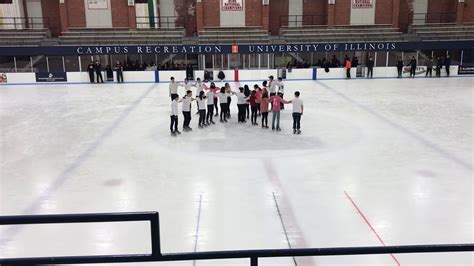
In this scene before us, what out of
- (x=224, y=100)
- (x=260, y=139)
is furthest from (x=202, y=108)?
(x=260, y=139)

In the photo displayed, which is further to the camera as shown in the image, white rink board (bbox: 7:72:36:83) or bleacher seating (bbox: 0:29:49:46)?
bleacher seating (bbox: 0:29:49:46)

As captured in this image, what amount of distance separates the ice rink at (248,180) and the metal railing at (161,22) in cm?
2001

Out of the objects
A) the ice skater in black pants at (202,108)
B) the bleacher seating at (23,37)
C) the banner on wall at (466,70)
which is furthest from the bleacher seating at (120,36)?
the banner on wall at (466,70)

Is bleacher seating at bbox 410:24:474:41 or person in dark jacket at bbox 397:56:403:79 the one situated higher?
bleacher seating at bbox 410:24:474:41

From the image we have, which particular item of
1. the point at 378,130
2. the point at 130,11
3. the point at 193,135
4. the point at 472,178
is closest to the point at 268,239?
the point at 472,178

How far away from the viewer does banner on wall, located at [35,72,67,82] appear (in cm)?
3077

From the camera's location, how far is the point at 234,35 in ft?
121

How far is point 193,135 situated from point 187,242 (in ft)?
26.4

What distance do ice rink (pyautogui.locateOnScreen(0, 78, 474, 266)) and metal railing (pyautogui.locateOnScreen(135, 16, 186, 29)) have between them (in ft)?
65.6

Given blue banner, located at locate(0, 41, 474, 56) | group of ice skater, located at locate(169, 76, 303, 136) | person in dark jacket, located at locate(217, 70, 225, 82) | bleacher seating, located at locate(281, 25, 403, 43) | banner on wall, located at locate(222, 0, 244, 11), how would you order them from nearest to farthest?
1. group of ice skater, located at locate(169, 76, 303, 136)
2. person in dark jacket, located at locate(217, 70, 225, 82)
3. blue banner, located at locate(0, 41, 474, 56)
4. bleacher seating, located at locate(281, 25, 403, 43)
5. banner on wall, located at locate(222, 0, 244, 11)

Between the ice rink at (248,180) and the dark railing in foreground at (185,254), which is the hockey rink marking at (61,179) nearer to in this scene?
the ice rink at (248,180)

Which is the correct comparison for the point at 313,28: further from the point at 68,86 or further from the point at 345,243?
the point at 345,243

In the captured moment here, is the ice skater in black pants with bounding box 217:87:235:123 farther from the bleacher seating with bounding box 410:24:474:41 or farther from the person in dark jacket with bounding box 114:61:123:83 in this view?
the bleacher seating with bounding box 410:24:474:41

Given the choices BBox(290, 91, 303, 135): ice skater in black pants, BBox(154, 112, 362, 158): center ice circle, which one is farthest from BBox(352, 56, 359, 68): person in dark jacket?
BBox(290, 91, 303, 135): ice skater in black pants
